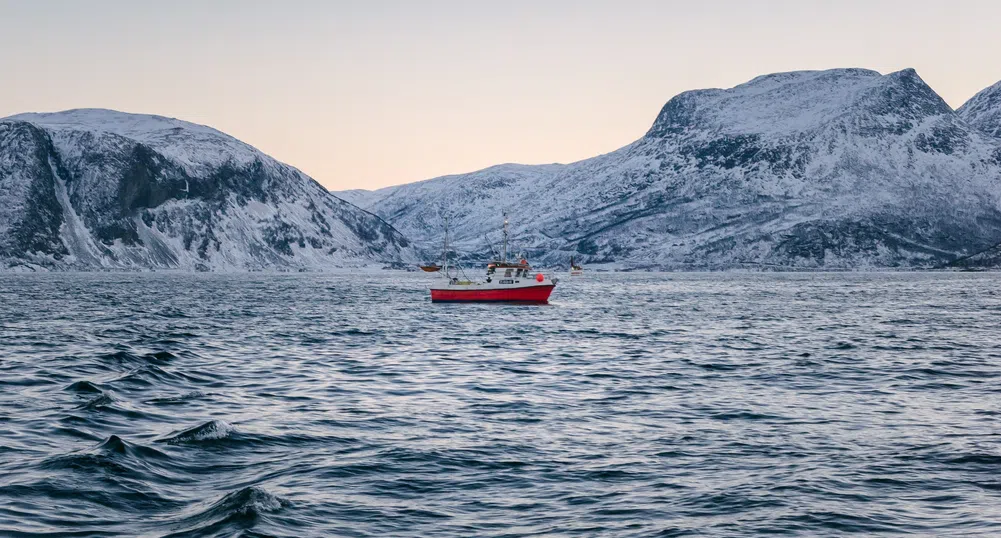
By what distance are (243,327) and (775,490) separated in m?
55.4

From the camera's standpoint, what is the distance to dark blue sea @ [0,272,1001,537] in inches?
628

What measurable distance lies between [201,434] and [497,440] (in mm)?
7289

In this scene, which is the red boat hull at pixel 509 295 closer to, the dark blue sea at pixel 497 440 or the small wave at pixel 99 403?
the dark blue sea at pixel 497 440

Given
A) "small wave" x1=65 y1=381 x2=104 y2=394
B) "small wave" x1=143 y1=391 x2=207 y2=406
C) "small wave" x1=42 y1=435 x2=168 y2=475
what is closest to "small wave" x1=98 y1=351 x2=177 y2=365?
"small wave" x1=65 y1=381 x2=104 y2=394

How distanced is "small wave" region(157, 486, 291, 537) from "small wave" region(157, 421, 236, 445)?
19.4 ft

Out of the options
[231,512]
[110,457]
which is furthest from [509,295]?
[231,512]

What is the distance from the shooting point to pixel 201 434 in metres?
22.8

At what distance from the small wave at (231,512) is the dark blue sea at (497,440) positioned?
0.17ft

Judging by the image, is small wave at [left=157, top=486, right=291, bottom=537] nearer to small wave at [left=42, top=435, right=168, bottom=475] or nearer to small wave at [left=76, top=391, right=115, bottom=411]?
small wave at [left=42, top=435, right=168, bottom=475]

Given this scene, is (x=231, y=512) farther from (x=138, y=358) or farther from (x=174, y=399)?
(x=138, y=358)

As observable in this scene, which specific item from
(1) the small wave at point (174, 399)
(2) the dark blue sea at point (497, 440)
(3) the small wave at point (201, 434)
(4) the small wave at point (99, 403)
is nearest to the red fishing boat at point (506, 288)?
(2) the dark blue sea at point (497, 440)

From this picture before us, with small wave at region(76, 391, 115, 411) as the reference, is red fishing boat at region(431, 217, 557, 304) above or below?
above

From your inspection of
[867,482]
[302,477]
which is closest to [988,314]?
[867,482]

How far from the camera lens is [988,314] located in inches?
3310
